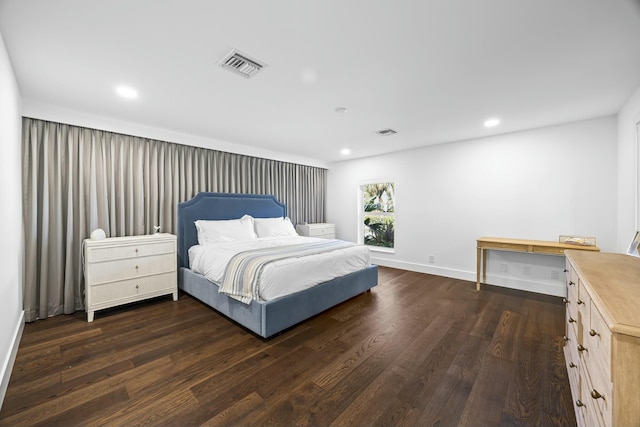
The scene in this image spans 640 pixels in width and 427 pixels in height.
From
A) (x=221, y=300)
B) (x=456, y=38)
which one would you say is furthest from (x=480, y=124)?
(x=221, y=300)

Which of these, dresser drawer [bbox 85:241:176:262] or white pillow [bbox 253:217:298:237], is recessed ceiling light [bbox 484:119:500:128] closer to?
white pillow [bbox 253:217:298:237]

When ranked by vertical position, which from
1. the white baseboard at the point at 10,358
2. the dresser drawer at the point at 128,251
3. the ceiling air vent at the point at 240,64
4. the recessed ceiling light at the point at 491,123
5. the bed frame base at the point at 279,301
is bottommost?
the white baseboard at the point at 10,358

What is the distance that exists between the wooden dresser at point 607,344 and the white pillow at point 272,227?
3797 millimetres

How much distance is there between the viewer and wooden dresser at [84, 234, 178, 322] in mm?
2838

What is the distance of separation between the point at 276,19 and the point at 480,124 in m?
3.17

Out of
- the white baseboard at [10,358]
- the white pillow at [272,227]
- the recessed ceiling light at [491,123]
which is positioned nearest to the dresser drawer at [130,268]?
the white baseboard at [10,358]

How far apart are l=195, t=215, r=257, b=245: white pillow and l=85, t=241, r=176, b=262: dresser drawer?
1.60ft

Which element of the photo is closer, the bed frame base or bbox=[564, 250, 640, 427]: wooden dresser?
bbox=[564, 250, 640, 427]: wooden dresser

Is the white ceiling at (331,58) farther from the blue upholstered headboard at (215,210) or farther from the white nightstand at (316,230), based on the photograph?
the white nightstand at (316,230)

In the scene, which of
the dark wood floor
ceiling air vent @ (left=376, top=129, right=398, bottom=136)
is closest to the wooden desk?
the dark wood floor

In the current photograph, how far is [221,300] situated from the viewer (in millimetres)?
2893

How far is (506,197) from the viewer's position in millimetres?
4004

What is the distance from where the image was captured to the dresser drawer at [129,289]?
9.39 feet

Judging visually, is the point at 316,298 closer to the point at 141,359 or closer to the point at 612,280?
the point at 141,359
